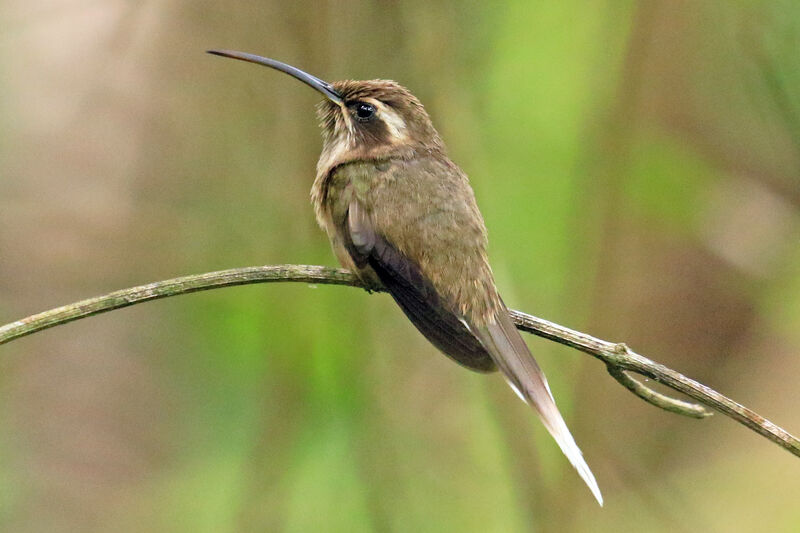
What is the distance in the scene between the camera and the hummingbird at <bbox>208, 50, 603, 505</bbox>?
10.7 feet

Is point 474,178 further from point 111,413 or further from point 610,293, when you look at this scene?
point 111,413

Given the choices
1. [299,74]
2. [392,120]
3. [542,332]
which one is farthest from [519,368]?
[299,74]

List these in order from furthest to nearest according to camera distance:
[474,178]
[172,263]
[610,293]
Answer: [172,263] < [474,178] < [610,293]

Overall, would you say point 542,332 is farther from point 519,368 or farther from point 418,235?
point 418,235

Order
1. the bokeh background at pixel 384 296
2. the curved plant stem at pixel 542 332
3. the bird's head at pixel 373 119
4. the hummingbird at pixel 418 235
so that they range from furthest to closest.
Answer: the bokeh background at pixel 384 296 → the bird's head at pixel 373 119 → the hummingbird at pixel 418 235 → the curved plant stem at pixel 542 332

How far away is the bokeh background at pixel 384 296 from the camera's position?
4.43 m

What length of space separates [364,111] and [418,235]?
79 centimetres

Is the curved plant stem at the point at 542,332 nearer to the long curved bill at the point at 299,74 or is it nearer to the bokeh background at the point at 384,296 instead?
the long curved bill at the point at 299,74

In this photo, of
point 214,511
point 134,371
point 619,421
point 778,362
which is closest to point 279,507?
point 214,511

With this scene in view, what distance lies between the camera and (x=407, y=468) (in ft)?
16.0

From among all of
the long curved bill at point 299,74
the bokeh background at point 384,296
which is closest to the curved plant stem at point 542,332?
the long curved bill at point 299,74

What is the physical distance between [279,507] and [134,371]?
A: 7.46 feet

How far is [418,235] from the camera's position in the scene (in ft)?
11.4

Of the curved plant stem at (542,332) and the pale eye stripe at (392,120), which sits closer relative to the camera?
the curved plant stem at (542,332)
